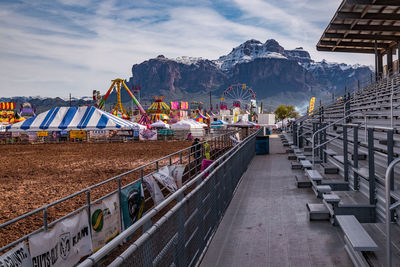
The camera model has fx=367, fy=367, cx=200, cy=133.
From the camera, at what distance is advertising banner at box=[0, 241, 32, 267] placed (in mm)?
3477

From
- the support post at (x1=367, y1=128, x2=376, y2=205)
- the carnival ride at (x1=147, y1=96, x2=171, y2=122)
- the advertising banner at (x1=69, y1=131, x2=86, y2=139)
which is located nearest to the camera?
the support post at (x1=367, y1=128, x2=376, y2=205)

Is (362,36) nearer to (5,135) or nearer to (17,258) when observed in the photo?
(17,258)

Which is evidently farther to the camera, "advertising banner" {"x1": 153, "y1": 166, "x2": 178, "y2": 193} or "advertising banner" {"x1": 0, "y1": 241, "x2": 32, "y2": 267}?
"advertising banner" {"x1": 153, "y1": 166, "x2": 178, "y2": 193}

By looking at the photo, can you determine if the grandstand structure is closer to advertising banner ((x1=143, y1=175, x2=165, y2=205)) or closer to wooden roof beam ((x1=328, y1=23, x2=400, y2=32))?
advertising banner ((x1=143, y1=175, x2=165, y2=205))

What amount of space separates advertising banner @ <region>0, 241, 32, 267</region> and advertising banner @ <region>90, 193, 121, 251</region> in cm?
134

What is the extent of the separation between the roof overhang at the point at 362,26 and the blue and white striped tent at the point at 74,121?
16.2 m

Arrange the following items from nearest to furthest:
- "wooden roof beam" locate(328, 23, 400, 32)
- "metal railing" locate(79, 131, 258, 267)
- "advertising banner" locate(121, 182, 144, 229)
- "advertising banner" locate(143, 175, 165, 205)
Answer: "metal railing" locate(79, 131, 258, 267)
"advertising banner" locate(121, 182, 144, 229)
"advertising banner" locate(143, 175, 165, 205)
"wooden roof beam" locate(328, 23, 400, 32)

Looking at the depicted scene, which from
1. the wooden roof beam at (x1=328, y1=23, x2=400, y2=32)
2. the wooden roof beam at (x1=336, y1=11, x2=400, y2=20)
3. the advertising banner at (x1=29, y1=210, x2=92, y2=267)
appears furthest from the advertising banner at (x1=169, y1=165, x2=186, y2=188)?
the wooden roof beam at (x1=328, y1=23, x2=400, y2=32)

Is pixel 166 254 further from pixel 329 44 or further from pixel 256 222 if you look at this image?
pixel 329 44

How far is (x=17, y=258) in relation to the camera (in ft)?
12.1

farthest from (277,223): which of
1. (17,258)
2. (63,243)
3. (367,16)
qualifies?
(367,16)

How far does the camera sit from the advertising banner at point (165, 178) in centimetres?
783

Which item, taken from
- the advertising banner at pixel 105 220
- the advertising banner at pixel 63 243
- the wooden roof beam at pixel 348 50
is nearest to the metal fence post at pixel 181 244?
the advertising banner at pixel 63 243

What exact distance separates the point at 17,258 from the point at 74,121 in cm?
2413
